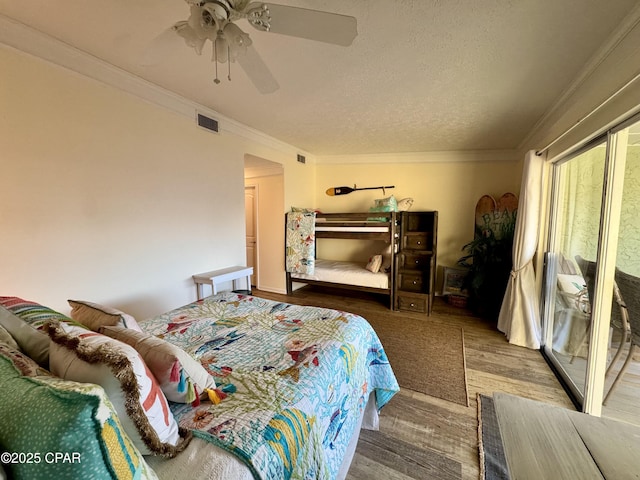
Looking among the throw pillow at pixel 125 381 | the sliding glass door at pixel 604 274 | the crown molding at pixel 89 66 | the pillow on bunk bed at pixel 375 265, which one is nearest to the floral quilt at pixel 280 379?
the throw pillow at pixel 125 381

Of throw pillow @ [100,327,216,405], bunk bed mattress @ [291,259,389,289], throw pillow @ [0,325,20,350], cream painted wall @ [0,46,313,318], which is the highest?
cream painted wall @ [0,46,313,318]

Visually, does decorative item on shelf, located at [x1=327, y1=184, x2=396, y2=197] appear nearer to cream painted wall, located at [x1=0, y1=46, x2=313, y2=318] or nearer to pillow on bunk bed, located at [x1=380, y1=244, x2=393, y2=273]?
pillow on bunk bed, located at [x1=380, y1=244, x2=393, y2=273]

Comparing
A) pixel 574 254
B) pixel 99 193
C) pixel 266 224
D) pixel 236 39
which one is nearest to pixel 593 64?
pixel 574 254

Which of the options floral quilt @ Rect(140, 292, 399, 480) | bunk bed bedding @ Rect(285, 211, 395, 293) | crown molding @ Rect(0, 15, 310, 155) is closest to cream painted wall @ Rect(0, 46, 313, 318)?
crown molding @ Rect(0, 15, 310, 155)

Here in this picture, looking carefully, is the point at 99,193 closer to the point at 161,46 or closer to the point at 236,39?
the point at 161,46

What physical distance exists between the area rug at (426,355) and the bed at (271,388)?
2.07 feet

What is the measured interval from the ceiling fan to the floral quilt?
4.85 ft

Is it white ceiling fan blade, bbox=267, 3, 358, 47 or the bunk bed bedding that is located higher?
white ceiling fan blade, bbox=267, 3, 358, 47

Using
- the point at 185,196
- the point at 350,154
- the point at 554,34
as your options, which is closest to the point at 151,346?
the point at 185,196

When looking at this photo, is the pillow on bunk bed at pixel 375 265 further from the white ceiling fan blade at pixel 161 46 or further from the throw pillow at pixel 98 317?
the white ceiling fan blade at pixel 161 46

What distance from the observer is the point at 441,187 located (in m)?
4.29

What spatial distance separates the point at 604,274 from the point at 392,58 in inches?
78.3

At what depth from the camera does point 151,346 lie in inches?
37.6

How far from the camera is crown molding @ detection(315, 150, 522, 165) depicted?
396cm
